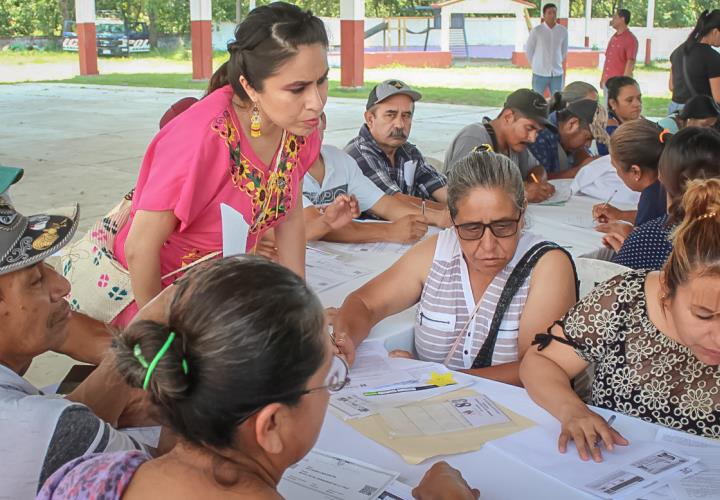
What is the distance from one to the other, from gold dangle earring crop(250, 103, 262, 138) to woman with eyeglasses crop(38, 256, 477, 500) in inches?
43.2

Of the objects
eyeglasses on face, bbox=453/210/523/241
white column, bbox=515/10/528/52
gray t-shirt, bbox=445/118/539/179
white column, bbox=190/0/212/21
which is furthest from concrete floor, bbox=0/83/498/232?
white column, bbox=515/10/528/52

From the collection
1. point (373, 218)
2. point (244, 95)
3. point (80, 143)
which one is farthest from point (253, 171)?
point (80, 143)

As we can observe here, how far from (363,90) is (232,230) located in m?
15.9

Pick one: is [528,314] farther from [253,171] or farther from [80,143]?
[80,143]

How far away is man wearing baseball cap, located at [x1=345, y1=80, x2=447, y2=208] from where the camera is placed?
13.3 ft

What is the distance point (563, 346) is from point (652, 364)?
0.20 m

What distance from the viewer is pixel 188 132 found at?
6.72ft

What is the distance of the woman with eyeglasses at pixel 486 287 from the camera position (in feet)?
7.17

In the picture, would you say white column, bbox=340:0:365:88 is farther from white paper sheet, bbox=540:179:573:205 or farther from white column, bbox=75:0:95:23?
white paper sheet, bbox=540:179:573:205

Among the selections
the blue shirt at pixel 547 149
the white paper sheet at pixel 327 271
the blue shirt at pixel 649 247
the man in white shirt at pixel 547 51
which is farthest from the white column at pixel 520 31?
the blue shirt at pixel 649 247

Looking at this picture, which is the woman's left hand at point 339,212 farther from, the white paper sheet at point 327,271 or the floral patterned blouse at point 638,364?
the floral patterned blouse at point 638,364

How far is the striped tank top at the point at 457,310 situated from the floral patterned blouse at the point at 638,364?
32 centimetres

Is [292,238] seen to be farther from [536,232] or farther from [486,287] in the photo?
[536,232]

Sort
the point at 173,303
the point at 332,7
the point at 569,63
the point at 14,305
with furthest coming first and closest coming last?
the point at 332,7 < the point at 569,63 < the point at 14,305 < the point at 173,303
